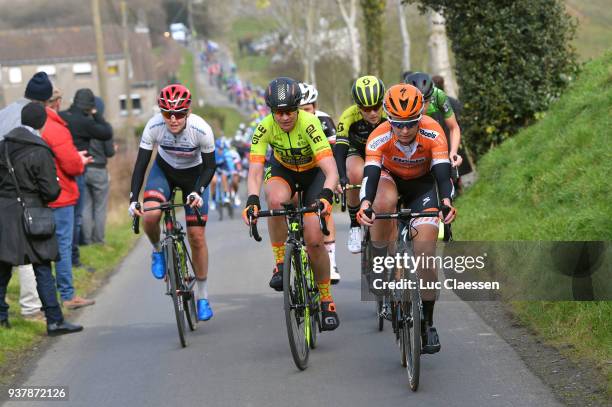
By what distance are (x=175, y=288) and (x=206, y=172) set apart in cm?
111

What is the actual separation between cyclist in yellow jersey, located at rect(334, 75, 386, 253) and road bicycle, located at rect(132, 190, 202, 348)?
148cm

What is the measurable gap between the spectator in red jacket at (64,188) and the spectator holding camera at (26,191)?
0.64 metres

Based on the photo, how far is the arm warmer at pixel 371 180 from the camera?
7766 mm

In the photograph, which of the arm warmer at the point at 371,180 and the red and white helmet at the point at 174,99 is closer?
the arm warmer at the point at 371,180

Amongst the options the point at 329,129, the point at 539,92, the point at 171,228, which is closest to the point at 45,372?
the point at 171,228

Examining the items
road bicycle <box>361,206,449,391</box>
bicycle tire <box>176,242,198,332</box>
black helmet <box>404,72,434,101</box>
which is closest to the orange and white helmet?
road bicycle <box>361,206,449,391</box>

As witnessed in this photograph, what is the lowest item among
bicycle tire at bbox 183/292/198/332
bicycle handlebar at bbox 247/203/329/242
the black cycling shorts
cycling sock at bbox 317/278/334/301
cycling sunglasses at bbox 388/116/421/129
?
bicycle tire at bbox 183/292/198/332

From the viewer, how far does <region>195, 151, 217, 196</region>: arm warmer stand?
31.8ft

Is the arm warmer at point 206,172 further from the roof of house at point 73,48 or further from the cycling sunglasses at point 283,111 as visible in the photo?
the roof of house at point 73,48

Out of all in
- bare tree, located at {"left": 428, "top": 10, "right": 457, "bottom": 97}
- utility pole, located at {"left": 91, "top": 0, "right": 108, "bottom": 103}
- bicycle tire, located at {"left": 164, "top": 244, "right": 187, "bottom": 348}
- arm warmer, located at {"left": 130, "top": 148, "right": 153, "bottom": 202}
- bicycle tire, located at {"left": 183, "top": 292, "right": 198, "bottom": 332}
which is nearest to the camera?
bicycle tire, located at {"left": 164, "top": 244, "right": 187, "bottom": 348}

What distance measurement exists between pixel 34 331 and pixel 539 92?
929cm

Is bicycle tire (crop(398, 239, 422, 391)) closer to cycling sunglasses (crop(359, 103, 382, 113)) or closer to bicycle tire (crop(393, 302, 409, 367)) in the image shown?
bicycle tire (crop(393, 302, 409, 367))

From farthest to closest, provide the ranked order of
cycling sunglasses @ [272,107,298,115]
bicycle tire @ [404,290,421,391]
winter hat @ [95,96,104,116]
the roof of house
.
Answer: the roof of house, winter hat @ [95,96,104,116], cycling sunglasses @ [272,107,298,115], bicycle tire @ [404,290,421,391]

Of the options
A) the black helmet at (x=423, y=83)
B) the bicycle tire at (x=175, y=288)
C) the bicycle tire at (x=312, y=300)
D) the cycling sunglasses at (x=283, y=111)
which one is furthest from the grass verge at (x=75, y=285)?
the black helmet at (x=423, y=83)
